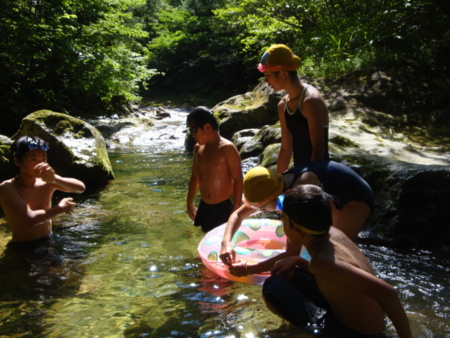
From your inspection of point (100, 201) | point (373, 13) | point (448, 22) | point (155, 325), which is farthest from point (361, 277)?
point (373, 13)

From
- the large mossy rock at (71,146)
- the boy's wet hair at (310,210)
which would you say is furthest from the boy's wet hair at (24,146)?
the large mossy rock at (71,146)

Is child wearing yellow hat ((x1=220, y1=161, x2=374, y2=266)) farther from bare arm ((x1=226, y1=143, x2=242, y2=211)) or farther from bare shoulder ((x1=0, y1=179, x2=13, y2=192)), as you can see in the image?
bare shoulder ((x1=0, y1=179, x2=13, y2=192))

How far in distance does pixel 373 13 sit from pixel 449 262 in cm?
919

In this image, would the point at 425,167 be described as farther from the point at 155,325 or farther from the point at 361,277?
the point at 155,325

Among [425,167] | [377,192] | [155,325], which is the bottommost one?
[155,325]

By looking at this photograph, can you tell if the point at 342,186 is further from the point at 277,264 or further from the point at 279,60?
the point at 279,60

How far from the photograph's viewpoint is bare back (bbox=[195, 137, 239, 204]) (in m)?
4.22

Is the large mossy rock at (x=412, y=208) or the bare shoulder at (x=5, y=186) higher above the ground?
the bare shoulder at (x=5, y=186)

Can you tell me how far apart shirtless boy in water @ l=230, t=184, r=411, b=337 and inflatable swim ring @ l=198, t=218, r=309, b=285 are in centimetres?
80

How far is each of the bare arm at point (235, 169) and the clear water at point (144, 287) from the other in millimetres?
743

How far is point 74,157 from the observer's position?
22.8 feet

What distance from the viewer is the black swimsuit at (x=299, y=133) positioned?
3418 mm

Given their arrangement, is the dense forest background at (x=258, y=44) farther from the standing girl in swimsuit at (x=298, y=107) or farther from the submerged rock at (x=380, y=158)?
the standing girl in swimsuit at (x=298, y=107)

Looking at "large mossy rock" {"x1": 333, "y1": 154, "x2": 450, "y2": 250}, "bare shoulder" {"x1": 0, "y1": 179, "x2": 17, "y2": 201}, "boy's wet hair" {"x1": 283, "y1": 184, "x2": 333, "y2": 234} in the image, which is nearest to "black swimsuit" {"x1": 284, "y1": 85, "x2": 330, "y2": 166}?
"boy's wet hair" {"x1": 283, "y1": 184, "x2": 333, "y2": 234}
